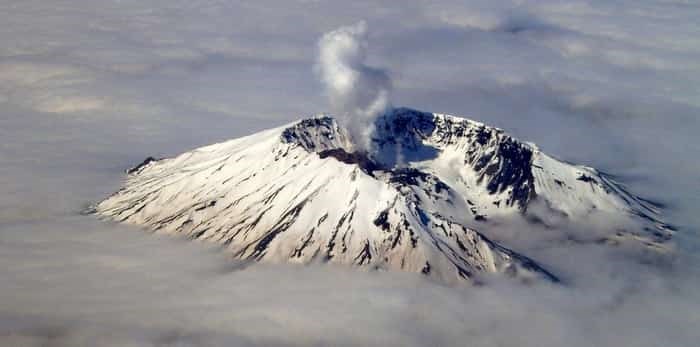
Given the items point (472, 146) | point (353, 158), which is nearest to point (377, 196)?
point (353, 158)

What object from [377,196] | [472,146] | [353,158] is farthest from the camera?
[472,146]

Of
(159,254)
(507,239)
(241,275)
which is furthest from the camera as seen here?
(507,239)

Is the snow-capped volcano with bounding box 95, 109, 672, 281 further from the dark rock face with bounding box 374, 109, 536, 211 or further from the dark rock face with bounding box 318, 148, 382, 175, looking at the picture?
the dark rock face with bounding box 318, 148, 382, 175

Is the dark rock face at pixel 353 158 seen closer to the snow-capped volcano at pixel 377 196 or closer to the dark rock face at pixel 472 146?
the snow-capped volcano at pixel 377 196

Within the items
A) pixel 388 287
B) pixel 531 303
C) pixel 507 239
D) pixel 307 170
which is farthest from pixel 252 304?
pixel 507 239

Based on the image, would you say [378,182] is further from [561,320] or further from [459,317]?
[561,320]

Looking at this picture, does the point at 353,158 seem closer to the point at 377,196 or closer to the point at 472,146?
the point at 377,196

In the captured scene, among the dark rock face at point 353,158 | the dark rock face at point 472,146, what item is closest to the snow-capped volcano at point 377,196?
the dark rock face at point 472,146

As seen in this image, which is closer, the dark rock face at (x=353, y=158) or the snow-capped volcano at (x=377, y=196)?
the snow-capped volcano at (x=377, y=196)
